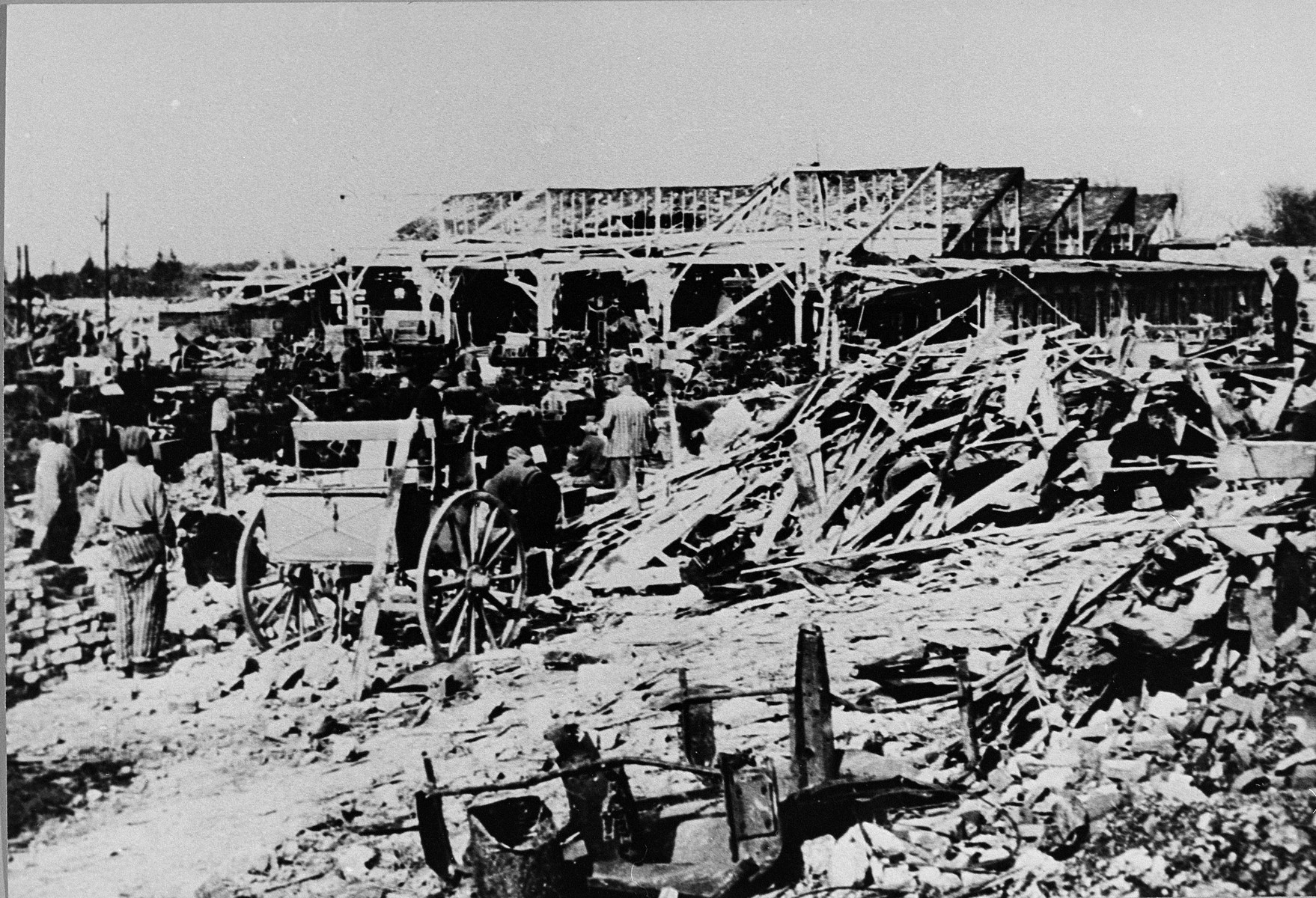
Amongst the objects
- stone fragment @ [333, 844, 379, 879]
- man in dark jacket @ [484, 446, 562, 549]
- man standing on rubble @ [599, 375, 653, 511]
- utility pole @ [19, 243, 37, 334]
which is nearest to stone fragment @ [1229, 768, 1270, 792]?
man standing on rubble @ [599, 375, 653, 511]

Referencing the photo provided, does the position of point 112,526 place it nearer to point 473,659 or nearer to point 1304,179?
point 473,659

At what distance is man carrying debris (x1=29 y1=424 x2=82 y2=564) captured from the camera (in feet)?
16.9

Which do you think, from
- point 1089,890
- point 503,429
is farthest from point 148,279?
point 1089,890

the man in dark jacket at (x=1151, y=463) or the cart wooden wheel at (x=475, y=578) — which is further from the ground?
the man in dark jacket at (x=1151, y=463)

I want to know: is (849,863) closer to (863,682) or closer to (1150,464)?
(863,682)

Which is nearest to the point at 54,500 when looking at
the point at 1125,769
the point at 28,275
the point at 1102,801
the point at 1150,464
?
the point at 28,275

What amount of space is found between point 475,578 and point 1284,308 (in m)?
4.43

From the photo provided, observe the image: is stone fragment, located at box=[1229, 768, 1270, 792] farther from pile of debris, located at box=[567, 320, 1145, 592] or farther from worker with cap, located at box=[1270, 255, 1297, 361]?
worker with cap, located at box=[1270, 255, 1297, 361]

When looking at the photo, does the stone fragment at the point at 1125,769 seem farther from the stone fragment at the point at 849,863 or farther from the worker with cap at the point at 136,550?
the worker with cap at the point at 136,550

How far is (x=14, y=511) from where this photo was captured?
5.15 metres

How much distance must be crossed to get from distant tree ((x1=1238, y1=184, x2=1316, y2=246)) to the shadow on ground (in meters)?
6.22

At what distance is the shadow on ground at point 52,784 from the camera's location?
5098mm

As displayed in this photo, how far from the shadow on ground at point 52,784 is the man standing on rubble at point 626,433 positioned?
2.73 meters

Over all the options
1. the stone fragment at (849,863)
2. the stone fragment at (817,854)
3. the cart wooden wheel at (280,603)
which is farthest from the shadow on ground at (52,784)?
the stone fragment at (849,863)
